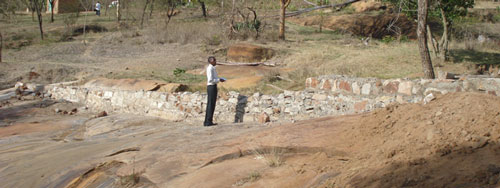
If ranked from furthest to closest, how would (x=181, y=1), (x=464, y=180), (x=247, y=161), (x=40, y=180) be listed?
1. (x=181, y=1)
2. (x=40, y=180)
3. (x=247, y=161)
4. (x=464, y=180)

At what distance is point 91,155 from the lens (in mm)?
6375

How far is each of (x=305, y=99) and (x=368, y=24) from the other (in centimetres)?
1729

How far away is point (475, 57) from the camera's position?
13.4 m

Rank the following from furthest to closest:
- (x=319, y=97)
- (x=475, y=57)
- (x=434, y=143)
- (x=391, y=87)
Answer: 1. (x=475, y=57)
2. (x=319, y=97)
3. (x=391, y=87)
4. (x=434, y=143)

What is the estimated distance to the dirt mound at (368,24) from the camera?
2306cm

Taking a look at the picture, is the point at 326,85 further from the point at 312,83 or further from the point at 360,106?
the point at 360,106

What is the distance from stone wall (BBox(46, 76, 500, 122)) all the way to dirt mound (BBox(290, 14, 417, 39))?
14998 mm

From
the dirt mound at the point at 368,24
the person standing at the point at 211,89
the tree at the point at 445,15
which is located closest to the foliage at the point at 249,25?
the dirt mound at the point at 368,24

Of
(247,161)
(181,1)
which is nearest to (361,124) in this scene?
(247,161)

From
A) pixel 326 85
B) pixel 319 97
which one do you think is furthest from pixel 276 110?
pixel 326 85

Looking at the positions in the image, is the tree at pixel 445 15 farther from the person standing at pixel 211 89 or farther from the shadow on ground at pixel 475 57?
the person standing at pixel 211 89

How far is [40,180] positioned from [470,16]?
26279 mm

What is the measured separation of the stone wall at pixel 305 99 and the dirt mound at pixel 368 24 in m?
15.0

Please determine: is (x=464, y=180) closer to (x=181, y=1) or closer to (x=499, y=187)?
(x=499, y=187)
